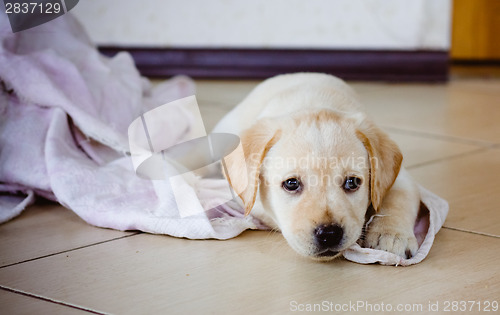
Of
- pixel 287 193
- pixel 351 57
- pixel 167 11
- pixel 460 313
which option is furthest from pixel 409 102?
pixel 460 313

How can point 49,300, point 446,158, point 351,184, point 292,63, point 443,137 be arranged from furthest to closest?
1. point 292,63
2. point 443,137
3. point 446,158
4. point 351,184
5. point 49,300

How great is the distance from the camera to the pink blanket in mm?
1633

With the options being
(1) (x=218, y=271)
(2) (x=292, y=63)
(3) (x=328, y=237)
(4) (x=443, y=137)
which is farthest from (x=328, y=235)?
(2) (x=292, y=63)

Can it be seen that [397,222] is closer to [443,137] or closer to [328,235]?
[328,235]

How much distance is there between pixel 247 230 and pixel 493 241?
61cm

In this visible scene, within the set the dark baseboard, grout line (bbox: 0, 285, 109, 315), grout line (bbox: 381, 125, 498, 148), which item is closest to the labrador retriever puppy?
grout line (bbox: 0, 285, 109, 315)

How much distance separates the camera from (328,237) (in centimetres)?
137

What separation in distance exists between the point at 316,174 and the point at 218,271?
1.03 ft

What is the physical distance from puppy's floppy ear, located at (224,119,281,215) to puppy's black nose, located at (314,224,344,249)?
227mm

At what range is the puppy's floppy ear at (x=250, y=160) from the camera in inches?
61.1

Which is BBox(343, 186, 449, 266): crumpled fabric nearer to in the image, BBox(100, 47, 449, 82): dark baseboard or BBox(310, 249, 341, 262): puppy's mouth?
BBox(310, 249, 341, 262): puppy's mouth

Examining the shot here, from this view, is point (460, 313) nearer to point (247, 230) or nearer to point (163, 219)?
point (247, 230)

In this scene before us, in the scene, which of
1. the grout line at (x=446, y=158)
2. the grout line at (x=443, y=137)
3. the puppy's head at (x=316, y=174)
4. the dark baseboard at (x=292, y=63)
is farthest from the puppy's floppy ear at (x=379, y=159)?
the dark baseboard at (x=292, y=63)

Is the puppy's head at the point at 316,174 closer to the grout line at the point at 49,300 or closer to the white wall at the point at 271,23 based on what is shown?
the grout line at the point at 49,300
